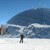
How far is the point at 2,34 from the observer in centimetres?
6988

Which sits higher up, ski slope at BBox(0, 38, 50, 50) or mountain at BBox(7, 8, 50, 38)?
mountain at BBox(7, 8, 50, 38)

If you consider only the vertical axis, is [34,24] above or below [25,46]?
above

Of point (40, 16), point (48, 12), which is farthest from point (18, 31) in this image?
point (48, 12)

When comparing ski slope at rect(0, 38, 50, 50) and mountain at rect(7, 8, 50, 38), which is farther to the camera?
mountain at rect(7, 8, 50, 38)

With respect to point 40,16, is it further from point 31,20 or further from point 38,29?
point 38,29

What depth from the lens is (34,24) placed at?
70688mm

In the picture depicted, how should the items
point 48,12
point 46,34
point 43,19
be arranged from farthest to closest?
point 48,12
point 43,19
point 46,34

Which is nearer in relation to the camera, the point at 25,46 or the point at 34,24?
the point at 25,46

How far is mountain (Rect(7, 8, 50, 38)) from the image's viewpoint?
64250 millimetres

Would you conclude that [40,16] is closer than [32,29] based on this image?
No

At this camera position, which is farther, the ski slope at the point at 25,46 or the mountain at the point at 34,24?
the mountain at the point at 34,24

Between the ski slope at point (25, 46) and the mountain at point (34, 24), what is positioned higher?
the mountain at point (34, 24)

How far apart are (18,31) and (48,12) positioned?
75.7 feet

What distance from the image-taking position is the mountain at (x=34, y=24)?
2530 inches
